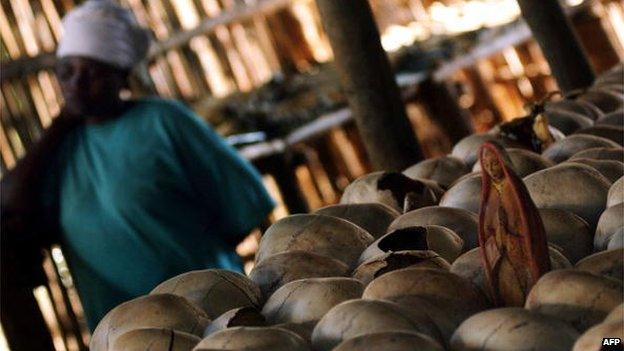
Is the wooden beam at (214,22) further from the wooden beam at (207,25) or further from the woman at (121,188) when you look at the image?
the woman at (121,188)

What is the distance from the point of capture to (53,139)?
4.77 meters

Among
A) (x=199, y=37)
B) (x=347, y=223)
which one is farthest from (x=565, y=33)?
→ (x=199, y=37)

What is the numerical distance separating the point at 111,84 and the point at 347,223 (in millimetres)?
2383

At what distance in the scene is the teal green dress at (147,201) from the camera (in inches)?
183

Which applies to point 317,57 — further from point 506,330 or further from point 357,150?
point 506,330

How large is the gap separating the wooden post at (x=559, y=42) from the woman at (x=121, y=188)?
1.26m

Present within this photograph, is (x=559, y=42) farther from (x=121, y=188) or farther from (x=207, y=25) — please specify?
(x=207, y=25)

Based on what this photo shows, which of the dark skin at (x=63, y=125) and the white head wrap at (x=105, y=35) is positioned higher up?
the white head wrap at (x=105, y=35)

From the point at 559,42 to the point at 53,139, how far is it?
202 centimetres

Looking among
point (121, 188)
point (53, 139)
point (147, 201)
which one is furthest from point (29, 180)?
point (147, 201)

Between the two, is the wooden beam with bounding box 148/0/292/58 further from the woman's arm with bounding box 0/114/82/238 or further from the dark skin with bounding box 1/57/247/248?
the woman's arm with bounding box 0/114/82/238

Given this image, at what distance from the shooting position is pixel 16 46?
32.1 ft

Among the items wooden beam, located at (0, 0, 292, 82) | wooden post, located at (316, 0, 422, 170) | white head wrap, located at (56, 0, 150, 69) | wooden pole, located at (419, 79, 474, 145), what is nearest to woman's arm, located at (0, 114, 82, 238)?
white head wrap, located at (56, 0, 150, 69)

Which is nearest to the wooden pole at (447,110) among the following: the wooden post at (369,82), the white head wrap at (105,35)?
the white head wrap at (105,35)
